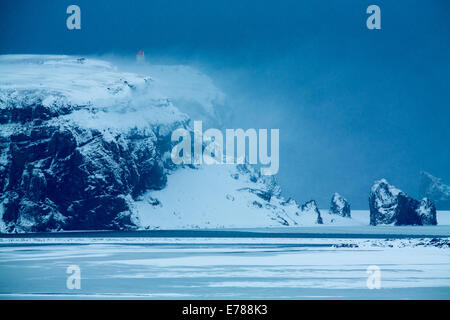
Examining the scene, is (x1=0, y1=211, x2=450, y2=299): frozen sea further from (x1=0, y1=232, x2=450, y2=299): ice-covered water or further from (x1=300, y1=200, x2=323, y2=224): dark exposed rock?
(x1=300, y1=200, x2=323, y2=224): dark exposed rock

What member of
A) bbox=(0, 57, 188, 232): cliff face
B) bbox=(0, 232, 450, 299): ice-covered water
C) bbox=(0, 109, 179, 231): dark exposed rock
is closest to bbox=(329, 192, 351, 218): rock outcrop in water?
bbox=(0, 232, 450, 299): ice-covered water

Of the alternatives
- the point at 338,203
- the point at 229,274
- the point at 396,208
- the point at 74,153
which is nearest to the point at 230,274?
the point at 229,274

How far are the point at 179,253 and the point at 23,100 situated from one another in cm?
2179

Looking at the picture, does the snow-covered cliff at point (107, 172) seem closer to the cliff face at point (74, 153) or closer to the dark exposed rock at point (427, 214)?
the cliff face at point (74, 153)

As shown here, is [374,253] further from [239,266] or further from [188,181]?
[188,181]

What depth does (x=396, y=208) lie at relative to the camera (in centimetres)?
5966

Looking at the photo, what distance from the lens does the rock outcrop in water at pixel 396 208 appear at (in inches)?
2272

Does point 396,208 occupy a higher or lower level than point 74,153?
lower

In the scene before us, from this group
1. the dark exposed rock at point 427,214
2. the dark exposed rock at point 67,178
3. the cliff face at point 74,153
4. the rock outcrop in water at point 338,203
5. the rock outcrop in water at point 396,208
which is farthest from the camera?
the dark exposed rock at point 427,214

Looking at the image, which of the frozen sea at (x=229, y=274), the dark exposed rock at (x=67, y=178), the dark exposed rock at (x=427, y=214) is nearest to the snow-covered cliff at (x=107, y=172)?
the dark exposed rock at (x=67, y=178)

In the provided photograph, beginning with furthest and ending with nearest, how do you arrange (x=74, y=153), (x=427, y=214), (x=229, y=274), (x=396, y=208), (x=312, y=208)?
(x=312, y=208), (x=427, y=214), (x=396, y=208), (x=74, y=153), (x=229, y=274)

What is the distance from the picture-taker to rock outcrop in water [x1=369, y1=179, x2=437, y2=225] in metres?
57.7

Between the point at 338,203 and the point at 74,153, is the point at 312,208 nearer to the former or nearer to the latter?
the point at 74,153

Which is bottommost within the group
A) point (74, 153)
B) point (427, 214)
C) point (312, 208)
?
point (427, 214)
